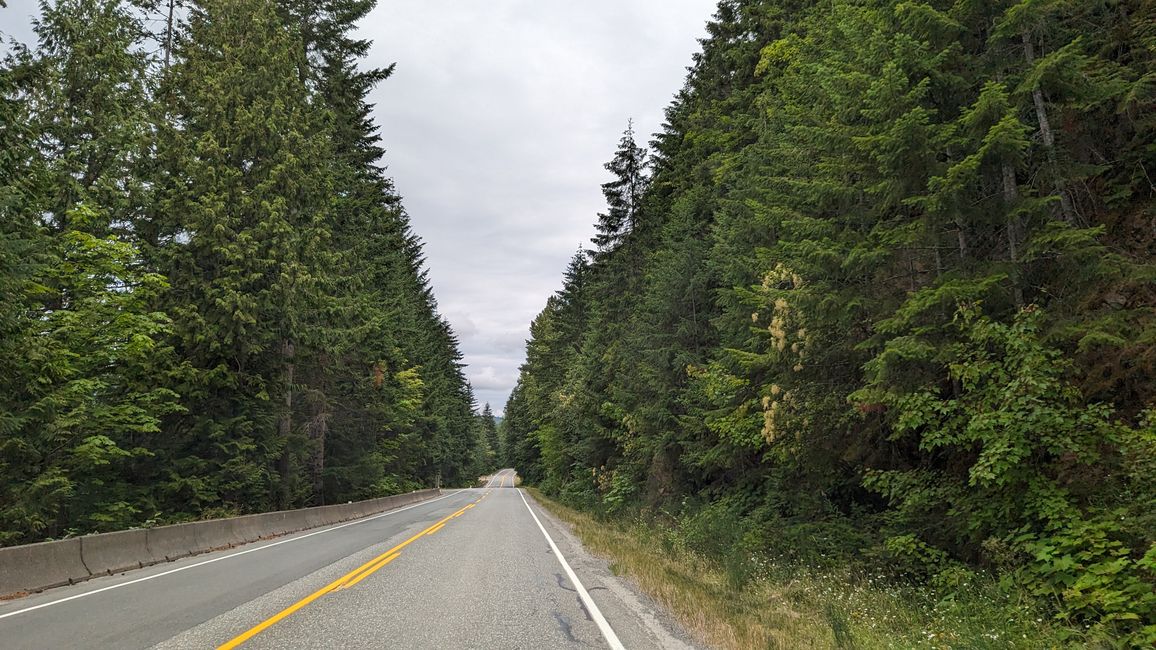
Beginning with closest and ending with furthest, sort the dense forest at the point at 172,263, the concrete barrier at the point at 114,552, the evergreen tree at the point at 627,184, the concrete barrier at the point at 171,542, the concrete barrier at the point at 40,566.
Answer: the concrete barrier at the point at 40,566 < the concrete barrier at the point at 114,552 < the concrete barrier at the point at 171,542 < the dense forest at the point at 172,263 < the evergreen tree at the point at 627,184

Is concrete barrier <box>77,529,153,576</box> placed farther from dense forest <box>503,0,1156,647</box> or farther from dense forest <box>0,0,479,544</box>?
dense forest <box>503,0,1156,647</box>

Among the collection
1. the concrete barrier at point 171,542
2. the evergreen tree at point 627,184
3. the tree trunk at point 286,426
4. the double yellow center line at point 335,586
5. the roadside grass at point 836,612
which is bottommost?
the roadside grass at point 836,612

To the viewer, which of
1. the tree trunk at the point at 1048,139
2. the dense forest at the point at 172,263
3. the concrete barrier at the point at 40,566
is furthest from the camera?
the dense forest at the point at 172,263

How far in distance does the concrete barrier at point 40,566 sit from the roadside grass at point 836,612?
9.05 metres

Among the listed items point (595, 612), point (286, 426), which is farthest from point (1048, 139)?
point (286, 426)

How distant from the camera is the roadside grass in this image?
532 centimetres

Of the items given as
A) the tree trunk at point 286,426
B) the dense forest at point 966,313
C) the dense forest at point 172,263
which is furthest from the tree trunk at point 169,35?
the dense forest at point 966,313

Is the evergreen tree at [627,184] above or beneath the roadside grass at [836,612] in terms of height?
above

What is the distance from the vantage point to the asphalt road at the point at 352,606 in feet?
18.5

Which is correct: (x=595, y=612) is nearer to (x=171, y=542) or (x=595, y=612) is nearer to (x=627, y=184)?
(x=171, y=542)

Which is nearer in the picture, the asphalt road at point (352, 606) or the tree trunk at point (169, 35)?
the asphalt road at point (352, 606)

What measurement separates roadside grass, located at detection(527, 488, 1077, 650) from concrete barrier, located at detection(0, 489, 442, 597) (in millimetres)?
9089

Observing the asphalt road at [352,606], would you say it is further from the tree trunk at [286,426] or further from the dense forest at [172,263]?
the tree trunk at [286,426]

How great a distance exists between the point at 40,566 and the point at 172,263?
1141 centimetres
